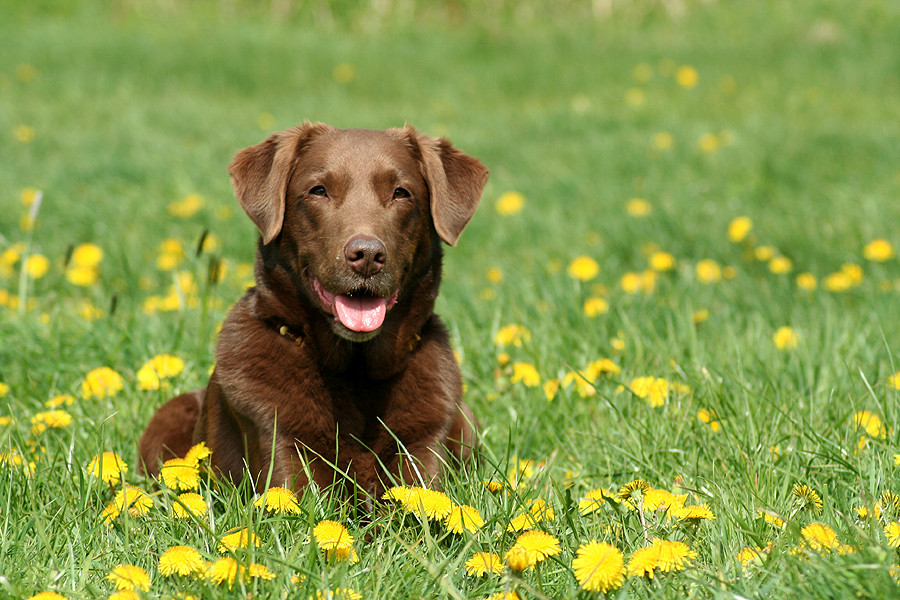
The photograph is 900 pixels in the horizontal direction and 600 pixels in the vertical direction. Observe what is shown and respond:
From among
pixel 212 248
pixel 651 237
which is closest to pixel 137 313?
pixel 212 248

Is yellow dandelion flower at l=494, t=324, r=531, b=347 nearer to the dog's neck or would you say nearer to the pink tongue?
the dog's neck

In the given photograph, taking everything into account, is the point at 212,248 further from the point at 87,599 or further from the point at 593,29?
the point at 593,29

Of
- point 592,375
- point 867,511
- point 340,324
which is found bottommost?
point 592,375

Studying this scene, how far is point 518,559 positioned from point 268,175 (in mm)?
1495

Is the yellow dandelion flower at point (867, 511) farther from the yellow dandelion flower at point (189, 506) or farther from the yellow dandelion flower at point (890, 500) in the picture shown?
the yellow dandelion flower at point (189, 506)

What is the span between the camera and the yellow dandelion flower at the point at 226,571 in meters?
1.87

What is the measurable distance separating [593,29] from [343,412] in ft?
35.9

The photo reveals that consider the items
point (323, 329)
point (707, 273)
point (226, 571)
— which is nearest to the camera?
point (226, 571)

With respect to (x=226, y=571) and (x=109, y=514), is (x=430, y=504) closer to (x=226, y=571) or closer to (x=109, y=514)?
(x=226, y=571)

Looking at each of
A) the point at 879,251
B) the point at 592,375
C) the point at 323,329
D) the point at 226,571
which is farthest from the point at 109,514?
the point at 879,251

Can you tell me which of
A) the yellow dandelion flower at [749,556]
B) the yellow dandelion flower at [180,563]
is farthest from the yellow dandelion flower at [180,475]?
the yellow dandelion flower at [749,556]

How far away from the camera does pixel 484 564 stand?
204 centimetres

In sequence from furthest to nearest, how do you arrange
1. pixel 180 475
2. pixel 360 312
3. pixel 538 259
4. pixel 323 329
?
pixel 538 259
pixel 323 329
pixel 360 312
pixel 180 475

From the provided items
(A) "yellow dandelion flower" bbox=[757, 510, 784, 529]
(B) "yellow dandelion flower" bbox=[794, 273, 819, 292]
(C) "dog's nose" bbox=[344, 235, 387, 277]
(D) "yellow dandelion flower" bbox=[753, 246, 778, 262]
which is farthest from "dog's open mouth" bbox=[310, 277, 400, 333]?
(D) "yellow dandelion flower" bbox=[753, 246, 778, 262]
